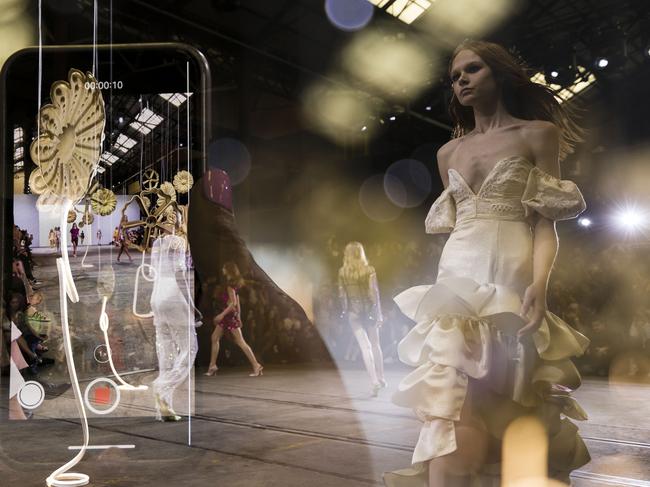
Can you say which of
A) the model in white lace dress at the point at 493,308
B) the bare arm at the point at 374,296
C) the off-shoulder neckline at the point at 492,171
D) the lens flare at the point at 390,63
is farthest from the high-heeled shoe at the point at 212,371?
the off-shoulder neckline at the point at 492,171

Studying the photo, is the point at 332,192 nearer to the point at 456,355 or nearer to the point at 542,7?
the point at 542,7

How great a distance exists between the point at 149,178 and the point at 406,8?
387 cm

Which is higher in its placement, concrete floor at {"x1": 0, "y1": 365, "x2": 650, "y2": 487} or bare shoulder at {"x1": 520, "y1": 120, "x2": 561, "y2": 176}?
bare shoulder at {"x1": 520, "y1": 120, "x2": 561, "y2": 176}

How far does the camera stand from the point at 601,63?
590 centimetres

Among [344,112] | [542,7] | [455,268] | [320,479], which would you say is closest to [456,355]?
[455,268]

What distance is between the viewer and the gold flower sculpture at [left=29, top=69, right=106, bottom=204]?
115 inches

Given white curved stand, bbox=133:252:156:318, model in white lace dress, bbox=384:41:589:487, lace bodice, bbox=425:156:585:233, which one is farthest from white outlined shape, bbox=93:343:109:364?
lace bodice, bbox=425:156:585:233

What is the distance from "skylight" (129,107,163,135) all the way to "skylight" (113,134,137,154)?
0.29ft

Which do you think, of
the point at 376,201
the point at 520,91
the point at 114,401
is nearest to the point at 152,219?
the point at 114,401

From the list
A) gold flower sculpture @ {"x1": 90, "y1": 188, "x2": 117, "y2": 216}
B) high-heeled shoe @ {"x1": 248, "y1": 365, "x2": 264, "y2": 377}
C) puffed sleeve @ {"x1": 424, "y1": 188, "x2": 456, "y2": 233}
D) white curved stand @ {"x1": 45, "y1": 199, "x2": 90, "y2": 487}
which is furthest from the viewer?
high-heeled shoe @ {"x1": 248, "y1": 365, "x2": 264, "y2": 377}

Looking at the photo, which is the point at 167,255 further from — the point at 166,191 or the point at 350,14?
the point at 350,14

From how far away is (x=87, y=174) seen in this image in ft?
9.55

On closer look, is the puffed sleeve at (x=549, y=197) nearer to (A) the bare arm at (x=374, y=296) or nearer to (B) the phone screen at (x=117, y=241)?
(B) the phone screen at (x=117, y=241)

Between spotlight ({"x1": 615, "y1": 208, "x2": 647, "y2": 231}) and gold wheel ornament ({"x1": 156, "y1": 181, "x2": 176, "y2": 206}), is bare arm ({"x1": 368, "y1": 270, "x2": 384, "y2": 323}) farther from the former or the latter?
gold wheel ornament ({"x1": 156, "y1": 181, "x2": 176, "y2": 206})
